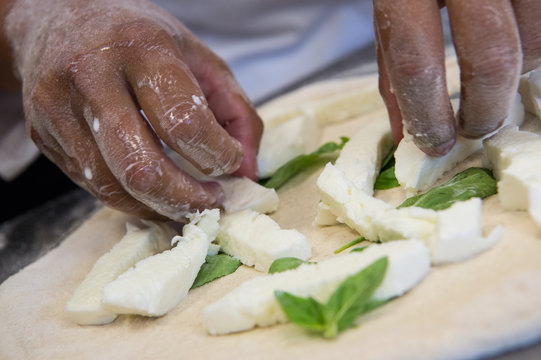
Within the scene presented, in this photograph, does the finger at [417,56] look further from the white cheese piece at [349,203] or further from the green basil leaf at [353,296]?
the green basil leaf at [353,296]

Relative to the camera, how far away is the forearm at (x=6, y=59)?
78.4 inches

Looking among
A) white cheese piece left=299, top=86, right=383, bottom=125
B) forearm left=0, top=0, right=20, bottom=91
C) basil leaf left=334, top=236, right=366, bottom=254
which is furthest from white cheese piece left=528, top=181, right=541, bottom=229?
forearm left=0, top=0, right=20, bottom=91

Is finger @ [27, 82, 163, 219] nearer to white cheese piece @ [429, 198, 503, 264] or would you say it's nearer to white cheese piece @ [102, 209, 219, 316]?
white cheese piece @ [102, 209, 219, 316]

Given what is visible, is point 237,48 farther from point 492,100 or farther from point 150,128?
point 492,100

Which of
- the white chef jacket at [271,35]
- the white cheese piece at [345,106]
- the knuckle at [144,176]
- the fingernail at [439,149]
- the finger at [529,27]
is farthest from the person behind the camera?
the white chef jacket at [271,35]

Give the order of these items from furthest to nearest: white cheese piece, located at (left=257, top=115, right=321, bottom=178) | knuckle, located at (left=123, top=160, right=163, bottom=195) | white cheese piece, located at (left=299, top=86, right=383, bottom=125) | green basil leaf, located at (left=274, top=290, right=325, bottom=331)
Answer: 1. white cheese piece, located at (left=299, top=86, right=383, bottom=125)
2. white cheese piece, located at (left=257, top=115, right=321, bottom=178)
3. knuckle, located at (left=123, top=160, right=163, bottom=195)
4. green basil leaf, located at (left=274, top=290, right=325, bottom=331)

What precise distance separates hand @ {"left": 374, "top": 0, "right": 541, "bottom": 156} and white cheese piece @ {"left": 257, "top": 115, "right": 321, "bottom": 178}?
2.18 feet

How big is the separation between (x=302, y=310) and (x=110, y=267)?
2.19ft

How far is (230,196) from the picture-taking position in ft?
5.41

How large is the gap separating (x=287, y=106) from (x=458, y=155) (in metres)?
1.24

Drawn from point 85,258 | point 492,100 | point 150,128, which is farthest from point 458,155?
point 85,258

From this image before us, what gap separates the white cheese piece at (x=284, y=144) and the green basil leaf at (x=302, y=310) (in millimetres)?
877

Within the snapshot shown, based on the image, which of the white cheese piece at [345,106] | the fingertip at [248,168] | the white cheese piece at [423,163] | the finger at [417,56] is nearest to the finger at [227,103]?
the fingertip at [248,168]

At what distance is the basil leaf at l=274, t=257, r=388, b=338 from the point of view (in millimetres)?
1003
